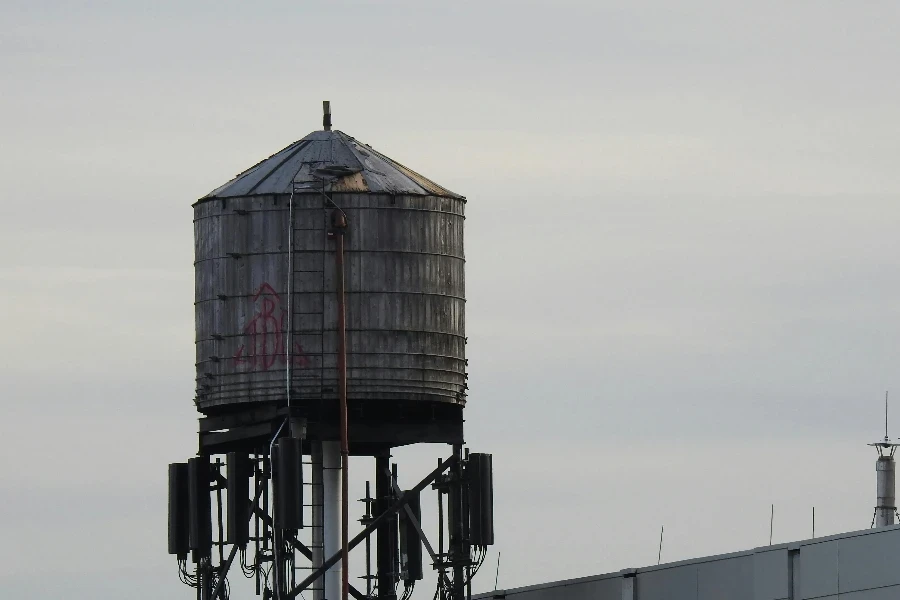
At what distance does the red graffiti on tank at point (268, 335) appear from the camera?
141 feet

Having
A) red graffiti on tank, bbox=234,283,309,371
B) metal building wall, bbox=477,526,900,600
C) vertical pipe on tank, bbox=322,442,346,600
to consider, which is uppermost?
red graffiti on tank, bbox=234,283,309,371

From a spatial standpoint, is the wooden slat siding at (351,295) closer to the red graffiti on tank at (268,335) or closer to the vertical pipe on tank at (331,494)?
the red graffiti on tank at (268,335)

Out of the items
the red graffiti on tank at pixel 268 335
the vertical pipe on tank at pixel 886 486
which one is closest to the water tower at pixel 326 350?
the red graffiti on tank at pixel 268 335

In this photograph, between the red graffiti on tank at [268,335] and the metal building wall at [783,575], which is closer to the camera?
the metal building wall at [783,575]

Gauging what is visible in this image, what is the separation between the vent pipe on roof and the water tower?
0.90 metres

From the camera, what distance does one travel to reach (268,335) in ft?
142

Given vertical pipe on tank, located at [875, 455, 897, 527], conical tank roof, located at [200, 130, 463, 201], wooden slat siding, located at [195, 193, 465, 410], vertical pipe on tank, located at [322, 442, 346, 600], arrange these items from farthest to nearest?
vertical pipe on tank, located at [875, 455, 897, 527] → vertical pipe on tank, located at [322, 442, 346, 600] → conical tank roof, located at [200, 130, 463, 201] → wooden slat siding, located at [195, 193, 465, 410]

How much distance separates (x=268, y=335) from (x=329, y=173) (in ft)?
10.1

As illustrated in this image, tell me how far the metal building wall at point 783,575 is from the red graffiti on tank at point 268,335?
8.51 metres

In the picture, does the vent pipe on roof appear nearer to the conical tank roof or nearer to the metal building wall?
the conical tank roof

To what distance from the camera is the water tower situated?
42.9m

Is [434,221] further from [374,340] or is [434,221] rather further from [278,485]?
[278,485]

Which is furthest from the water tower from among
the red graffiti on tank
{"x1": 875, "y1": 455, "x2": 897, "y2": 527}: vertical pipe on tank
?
{"x1": 875, "y1": 455, "x2": 897, "y2": 527}: vertical pipe on tank

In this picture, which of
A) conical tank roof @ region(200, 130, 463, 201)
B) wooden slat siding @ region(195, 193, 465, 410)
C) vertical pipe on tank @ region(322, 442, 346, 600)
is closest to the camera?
wooden slat siding @ region(195, 193, 465, 410)
